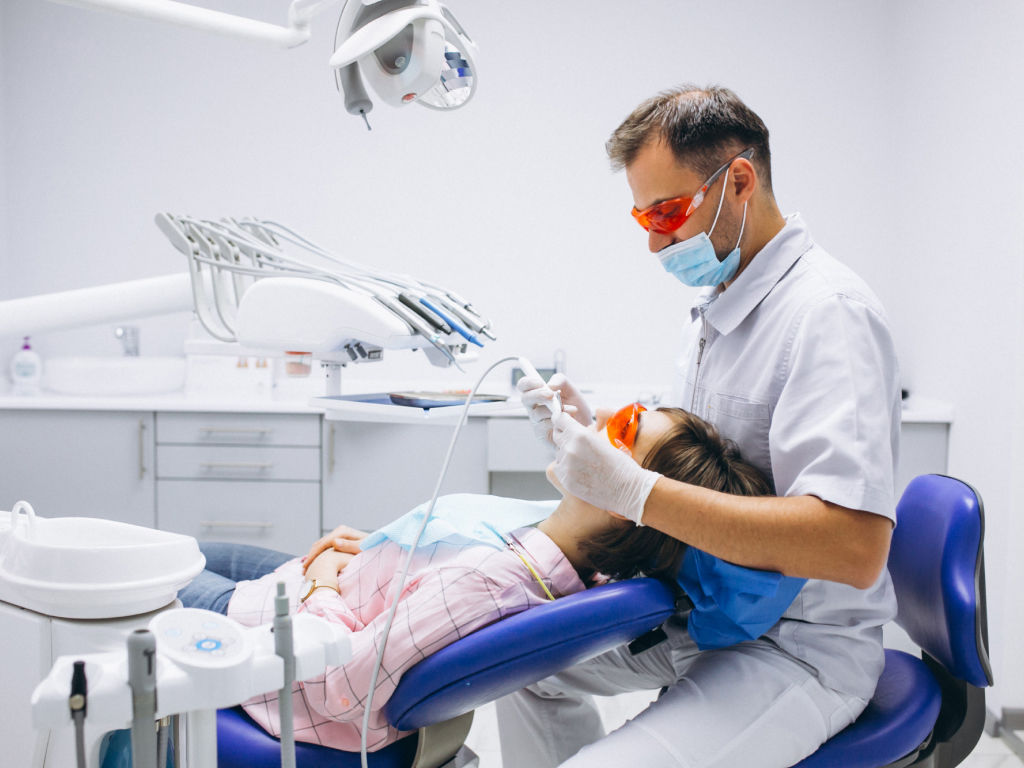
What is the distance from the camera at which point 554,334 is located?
11.0ft

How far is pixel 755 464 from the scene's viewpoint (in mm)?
1343

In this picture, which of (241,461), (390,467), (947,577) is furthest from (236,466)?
(947,577)

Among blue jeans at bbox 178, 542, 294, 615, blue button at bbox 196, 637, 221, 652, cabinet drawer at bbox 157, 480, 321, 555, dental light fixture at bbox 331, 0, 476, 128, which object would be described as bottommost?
cabinet drawer at bbox 157, 480, 321, 555

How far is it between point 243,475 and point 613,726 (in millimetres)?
1564

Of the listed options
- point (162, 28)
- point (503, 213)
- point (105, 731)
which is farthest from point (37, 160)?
point (105, 731)

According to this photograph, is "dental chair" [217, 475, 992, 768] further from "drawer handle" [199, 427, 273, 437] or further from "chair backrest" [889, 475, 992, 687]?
"drawer handle" [199, 427, 273, 437]

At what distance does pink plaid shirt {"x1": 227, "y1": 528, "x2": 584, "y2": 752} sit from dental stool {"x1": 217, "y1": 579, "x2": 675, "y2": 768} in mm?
24

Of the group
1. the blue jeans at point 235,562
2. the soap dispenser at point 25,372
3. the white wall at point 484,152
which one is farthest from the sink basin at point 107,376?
the blue jeans at point 235,562

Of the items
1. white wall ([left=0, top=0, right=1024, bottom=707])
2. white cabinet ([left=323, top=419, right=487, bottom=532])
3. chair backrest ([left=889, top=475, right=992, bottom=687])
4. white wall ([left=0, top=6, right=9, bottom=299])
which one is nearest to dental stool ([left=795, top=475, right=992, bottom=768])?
chair backrest ([left=889, top=475, right=992, bottom=687])

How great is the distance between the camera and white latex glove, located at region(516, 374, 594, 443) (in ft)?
4.14

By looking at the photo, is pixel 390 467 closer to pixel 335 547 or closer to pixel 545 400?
pixel 335 547

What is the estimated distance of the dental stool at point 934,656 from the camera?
1.20 meters

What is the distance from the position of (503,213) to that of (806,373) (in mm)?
A: 2306

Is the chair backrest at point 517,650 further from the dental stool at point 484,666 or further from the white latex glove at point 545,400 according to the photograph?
the white latex glove at point 545,400
